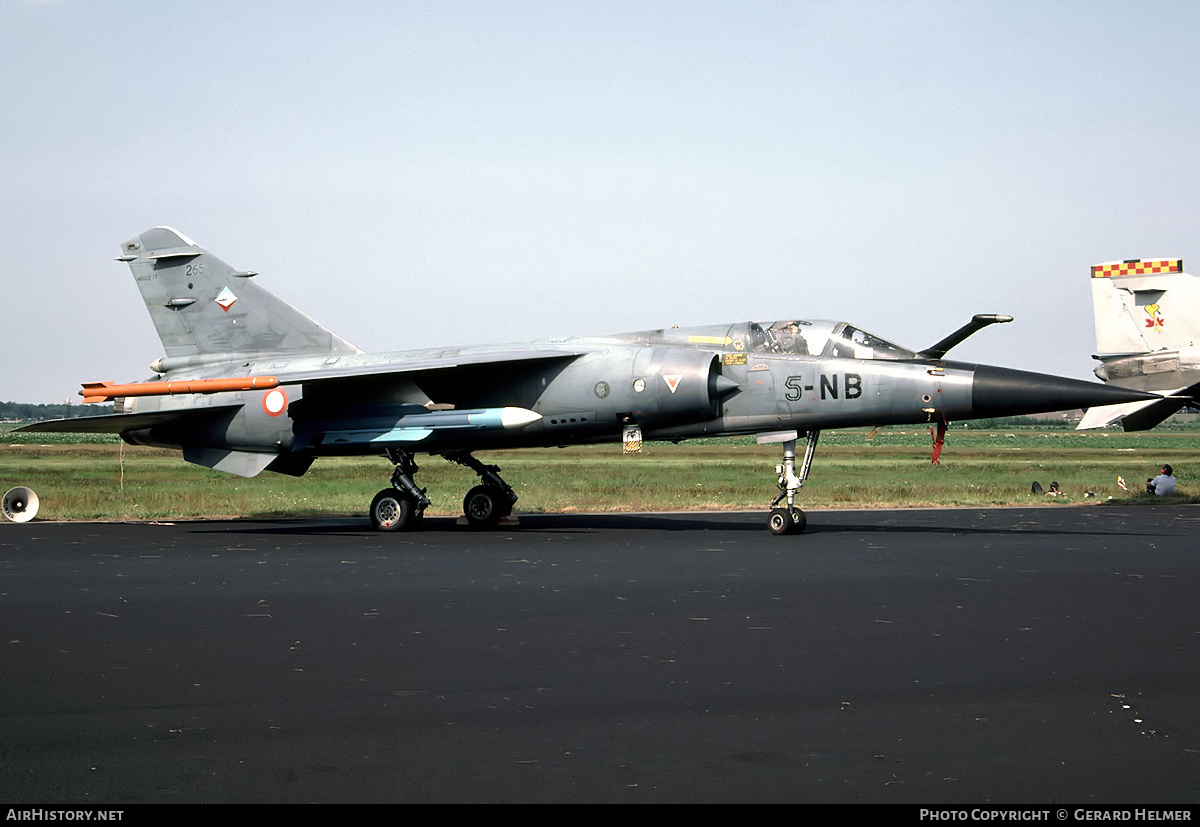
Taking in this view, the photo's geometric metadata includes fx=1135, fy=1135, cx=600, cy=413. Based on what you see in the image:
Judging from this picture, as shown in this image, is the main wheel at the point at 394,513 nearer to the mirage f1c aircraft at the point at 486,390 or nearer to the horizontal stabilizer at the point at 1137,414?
the mirage f1c aircraft at the point at 486,390

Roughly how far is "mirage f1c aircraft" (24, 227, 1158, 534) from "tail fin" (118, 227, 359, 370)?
0.08 feet

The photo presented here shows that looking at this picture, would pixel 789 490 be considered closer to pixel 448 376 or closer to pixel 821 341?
pixel 821 341

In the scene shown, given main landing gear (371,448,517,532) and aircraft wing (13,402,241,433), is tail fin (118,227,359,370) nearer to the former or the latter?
aircraft wing (13,402,241,433)

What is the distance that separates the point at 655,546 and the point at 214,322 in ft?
33.0

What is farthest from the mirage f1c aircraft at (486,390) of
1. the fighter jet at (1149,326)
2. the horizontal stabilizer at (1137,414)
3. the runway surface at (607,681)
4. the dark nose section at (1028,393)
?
the fighter jet at (1149,326)

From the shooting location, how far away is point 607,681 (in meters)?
6.46

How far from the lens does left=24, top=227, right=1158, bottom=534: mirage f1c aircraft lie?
16109 mm

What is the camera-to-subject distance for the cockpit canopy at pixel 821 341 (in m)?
16.4

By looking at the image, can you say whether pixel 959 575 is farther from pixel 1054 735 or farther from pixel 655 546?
pixel 1054 735

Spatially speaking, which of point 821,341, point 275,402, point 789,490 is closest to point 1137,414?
point 821,341

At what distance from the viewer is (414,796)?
4465mm

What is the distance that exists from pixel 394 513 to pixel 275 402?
2.70 meters

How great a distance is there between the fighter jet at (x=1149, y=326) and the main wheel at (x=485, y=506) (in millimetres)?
14737

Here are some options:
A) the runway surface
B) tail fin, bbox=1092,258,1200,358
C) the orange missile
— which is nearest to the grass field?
tail fin, bbox=1092,258,1200,358
